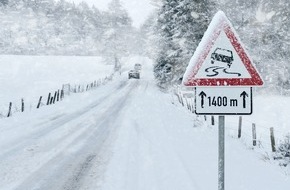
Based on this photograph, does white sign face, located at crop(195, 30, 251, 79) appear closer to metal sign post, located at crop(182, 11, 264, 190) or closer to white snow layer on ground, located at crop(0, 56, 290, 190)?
metal sign post, located at crop(182, 11, 264, 190)

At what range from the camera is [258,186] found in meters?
6.93

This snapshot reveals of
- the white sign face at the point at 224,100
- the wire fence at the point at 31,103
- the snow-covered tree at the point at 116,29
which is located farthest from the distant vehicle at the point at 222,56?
the snow-covered tree at the point at 116,29

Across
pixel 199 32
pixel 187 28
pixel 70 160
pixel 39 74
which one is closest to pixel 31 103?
pixel 187 28

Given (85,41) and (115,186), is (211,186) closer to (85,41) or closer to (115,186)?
(115,186)

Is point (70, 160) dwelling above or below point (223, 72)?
below

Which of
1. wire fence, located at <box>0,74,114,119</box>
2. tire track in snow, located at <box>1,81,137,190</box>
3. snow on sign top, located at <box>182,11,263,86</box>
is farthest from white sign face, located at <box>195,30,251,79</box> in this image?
wire fence, located at <box>0,74,114,119</box>

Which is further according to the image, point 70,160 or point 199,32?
point 199,32

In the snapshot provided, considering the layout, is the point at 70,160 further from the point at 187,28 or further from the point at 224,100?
the point at 187,28

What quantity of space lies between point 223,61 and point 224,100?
1.32 feet

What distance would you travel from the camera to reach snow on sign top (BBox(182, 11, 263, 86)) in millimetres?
3902

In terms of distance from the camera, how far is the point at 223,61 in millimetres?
3939

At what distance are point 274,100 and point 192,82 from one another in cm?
3165

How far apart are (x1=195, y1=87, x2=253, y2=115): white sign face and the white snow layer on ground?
3.42 metres

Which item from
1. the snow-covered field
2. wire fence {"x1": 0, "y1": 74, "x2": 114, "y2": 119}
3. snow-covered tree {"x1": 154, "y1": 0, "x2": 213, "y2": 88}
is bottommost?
wire fence {"x1": 0, "y1": 74, "x2": 114, "y2": 119}
